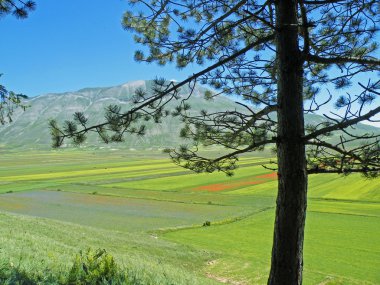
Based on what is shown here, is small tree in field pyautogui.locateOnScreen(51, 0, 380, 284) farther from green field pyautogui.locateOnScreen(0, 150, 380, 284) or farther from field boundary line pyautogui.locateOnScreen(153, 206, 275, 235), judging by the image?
field boundary line pyautogui.locateOnScreen(153, 206, 275, 235)

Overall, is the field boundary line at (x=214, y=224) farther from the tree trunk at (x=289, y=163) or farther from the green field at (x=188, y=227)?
the tree trunk at (x=289, y=163)

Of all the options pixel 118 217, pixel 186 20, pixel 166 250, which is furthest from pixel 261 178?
pixel 186 20

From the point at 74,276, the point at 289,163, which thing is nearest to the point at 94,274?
the point at 74,276

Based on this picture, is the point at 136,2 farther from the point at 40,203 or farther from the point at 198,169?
the point at 40,203

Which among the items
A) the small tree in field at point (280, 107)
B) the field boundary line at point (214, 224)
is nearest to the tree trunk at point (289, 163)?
the small tree in field at point (280, 107)

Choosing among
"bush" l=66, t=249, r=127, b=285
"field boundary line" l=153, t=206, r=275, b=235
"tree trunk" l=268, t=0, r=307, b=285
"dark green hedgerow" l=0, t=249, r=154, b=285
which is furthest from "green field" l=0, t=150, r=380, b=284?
"tree trunk" l=268, t=0, r=307, b=285

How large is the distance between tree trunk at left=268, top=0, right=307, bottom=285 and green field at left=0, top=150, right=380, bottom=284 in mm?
3443

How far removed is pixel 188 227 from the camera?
37.1 metres

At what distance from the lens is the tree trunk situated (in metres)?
6.52

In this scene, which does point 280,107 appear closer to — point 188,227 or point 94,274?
point 94,274

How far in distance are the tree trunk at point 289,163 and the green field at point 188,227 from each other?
136 inches

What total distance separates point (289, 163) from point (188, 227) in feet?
103

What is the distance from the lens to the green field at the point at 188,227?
19420mm

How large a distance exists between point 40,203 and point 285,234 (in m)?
52.6
